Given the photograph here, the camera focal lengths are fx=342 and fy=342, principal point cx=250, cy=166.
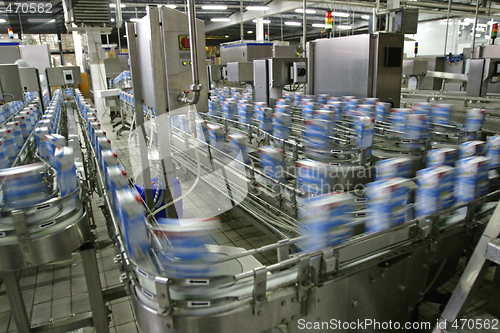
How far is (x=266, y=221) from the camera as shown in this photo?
6.41ft

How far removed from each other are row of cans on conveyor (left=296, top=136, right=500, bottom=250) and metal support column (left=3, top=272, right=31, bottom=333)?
1.19m

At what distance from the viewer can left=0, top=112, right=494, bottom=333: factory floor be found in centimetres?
187

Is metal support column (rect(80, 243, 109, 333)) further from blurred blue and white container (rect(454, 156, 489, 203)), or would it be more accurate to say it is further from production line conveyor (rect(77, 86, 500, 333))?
blurred blue and white container (rect(454, 156, 489, 203))

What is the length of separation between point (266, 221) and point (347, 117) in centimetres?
143

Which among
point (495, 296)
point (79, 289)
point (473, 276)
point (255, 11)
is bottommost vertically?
point (79, 289)

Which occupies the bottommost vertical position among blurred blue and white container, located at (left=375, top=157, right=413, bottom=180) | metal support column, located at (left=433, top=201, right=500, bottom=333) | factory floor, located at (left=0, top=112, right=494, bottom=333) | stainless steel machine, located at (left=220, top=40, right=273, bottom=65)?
factory floor, located at (left=0, top=112, right=494, bottom=333)

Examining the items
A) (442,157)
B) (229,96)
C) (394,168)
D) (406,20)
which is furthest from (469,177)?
(406,20)

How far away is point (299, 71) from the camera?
12.3 feet

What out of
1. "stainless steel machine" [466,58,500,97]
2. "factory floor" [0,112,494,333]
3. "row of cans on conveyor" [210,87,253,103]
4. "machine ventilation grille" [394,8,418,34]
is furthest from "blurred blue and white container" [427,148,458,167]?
"machine ventilation grille" [394,8,418,34]

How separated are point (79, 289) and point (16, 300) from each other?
793 mm

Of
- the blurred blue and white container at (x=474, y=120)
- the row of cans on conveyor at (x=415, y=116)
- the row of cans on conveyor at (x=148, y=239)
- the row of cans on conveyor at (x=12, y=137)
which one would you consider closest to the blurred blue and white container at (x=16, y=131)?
the row of cans on conveyor at (x=12, y=137)

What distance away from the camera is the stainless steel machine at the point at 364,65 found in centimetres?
347

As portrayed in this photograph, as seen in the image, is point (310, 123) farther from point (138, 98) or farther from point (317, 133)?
point (138, 98)

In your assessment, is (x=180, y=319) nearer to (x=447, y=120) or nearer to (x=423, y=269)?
(x=423, y=269)
